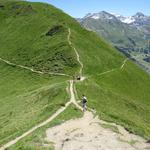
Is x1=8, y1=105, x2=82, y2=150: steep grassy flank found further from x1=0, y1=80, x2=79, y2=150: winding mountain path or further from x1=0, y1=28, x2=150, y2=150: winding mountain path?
x1=0, y1=80, x2=79, y2=150: winding mountain path

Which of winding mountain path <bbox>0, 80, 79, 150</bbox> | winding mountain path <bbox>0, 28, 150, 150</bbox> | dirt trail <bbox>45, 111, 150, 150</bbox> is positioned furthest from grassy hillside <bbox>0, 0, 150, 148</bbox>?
dirt trail <bbox>45, 111, 150, 150</bbox>

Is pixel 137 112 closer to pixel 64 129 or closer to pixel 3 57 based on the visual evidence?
pixel 64 129

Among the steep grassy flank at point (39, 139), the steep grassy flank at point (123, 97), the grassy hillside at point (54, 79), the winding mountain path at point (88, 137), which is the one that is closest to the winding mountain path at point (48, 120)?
the winding mountain path at point (88, 137)

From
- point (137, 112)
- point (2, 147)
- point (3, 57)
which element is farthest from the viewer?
point (3, 57)

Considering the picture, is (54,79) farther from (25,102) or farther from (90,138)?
(90,138)

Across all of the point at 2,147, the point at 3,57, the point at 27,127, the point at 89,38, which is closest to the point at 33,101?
the point at 27,127

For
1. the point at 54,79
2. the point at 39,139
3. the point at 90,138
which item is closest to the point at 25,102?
the point at 54,79

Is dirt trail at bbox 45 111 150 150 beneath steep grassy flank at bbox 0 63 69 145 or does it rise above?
above

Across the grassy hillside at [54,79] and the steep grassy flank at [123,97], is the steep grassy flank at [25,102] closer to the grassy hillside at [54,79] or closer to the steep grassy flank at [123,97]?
the grassy hillside at [54,79]
